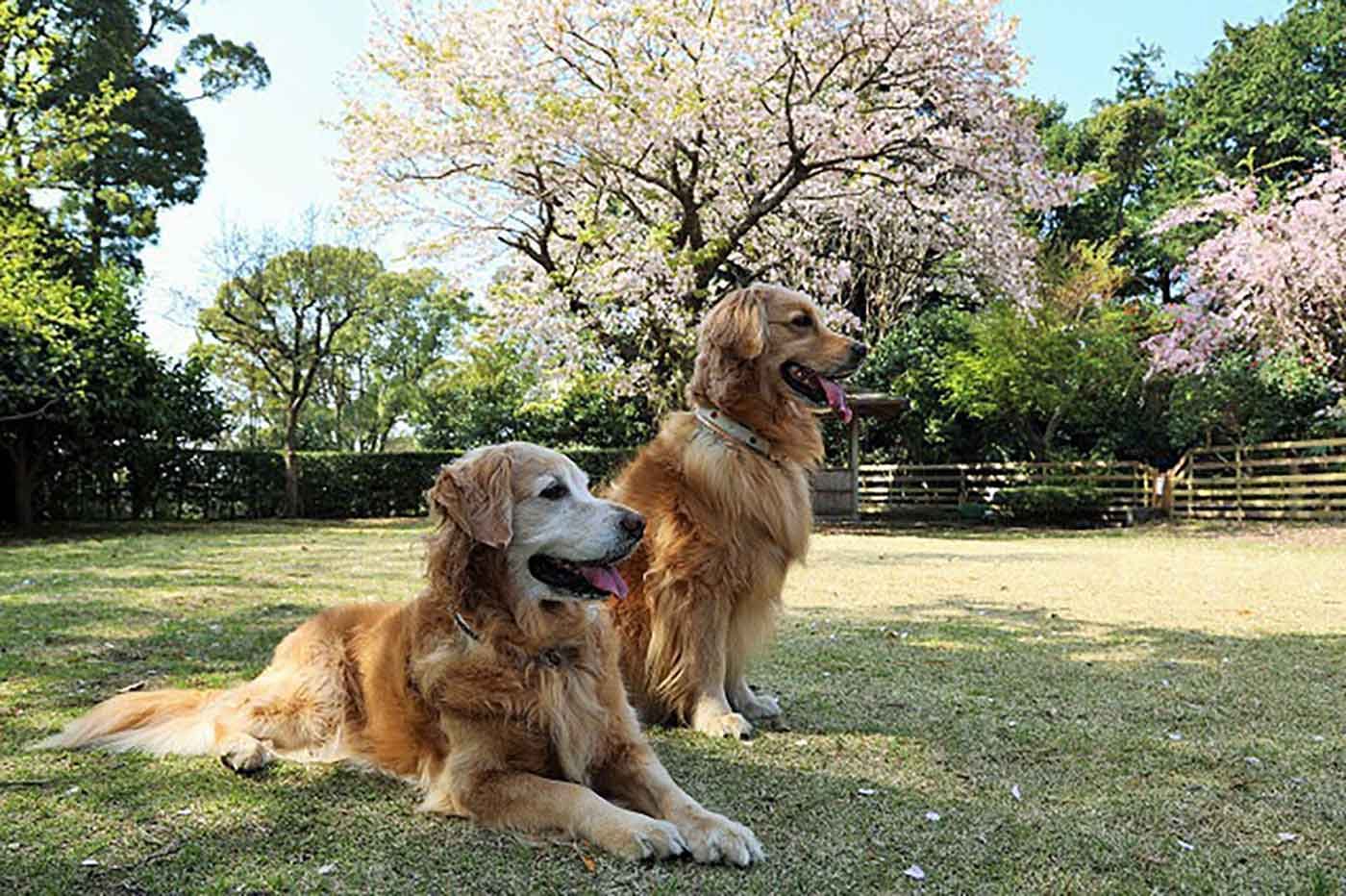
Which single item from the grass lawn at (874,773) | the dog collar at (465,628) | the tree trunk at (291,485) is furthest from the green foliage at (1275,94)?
the dog collar at (465,628)

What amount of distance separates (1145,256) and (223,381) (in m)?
29.1

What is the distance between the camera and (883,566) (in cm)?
1002

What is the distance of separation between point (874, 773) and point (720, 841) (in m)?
0.89

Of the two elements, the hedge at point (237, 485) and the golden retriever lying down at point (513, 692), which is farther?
the hedge at point (237, 485)

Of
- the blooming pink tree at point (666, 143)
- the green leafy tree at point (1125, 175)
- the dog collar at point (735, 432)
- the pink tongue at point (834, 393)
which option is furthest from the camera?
the green leafy tree at point (1125, 175)

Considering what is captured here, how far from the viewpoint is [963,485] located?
2144 cm

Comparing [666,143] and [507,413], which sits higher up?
[666,143]

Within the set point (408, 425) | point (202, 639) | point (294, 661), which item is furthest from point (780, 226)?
point (408, 425)

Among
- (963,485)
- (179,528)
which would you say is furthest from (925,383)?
(179,528)

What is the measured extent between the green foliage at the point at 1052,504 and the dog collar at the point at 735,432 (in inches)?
665

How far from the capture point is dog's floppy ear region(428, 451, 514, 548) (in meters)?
2.56

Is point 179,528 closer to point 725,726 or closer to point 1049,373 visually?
point 725,726

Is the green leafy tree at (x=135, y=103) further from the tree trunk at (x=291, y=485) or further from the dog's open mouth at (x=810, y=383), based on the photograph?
the dog's open mouth at (x=810, y=383)

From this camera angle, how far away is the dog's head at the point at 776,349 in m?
3.58
